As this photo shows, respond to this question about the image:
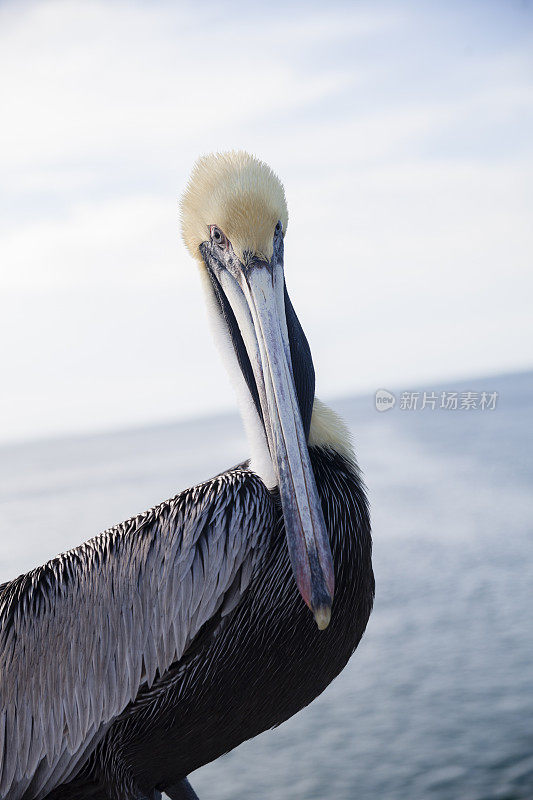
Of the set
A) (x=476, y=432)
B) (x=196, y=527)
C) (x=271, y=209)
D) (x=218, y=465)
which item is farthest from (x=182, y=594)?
(x=476, y=432)

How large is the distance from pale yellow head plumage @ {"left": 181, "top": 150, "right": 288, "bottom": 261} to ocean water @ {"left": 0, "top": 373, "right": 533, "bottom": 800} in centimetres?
320

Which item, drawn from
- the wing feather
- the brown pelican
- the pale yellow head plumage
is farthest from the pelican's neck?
the pale yellow head plumage

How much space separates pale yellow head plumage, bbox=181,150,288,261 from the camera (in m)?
2.05

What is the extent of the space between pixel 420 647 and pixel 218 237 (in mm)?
4719

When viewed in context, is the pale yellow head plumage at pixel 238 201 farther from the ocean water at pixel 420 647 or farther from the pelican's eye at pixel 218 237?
the ocean water at pixel 420 647

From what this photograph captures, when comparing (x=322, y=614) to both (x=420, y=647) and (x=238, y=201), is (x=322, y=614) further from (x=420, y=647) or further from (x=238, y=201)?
(x=420, y=647)

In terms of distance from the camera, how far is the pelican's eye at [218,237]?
6.95ft

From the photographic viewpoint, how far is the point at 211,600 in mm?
2008

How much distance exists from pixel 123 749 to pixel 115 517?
335 inches

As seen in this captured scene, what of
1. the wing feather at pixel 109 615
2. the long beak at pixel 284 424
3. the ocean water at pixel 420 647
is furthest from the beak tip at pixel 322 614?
the ocean water at pixel 420 647

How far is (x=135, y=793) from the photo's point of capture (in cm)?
212

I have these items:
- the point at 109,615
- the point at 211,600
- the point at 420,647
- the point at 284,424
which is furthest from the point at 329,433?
the point at 420,647

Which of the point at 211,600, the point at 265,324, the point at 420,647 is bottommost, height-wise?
the point at 211,600

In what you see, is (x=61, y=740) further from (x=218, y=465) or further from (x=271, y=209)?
(x=218, y=465)
